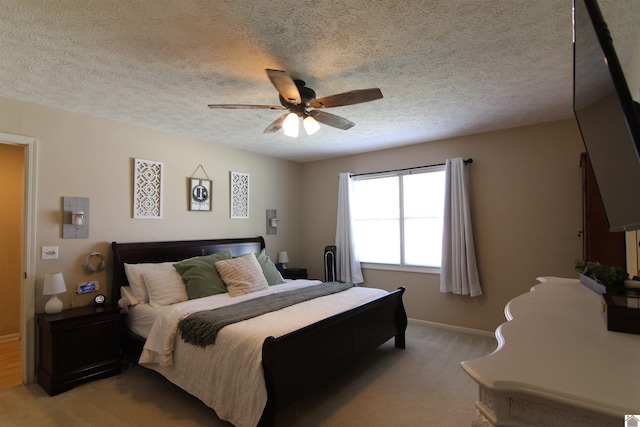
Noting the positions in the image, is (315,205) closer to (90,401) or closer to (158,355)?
(158,355)

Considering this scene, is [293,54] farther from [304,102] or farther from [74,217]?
[74,217]

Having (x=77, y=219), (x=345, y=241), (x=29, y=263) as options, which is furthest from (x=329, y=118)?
(x=29, y=263)

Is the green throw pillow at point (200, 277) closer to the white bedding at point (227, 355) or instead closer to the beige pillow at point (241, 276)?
the beige pillow at point (241, 276)

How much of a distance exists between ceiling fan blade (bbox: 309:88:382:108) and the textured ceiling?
25 cm

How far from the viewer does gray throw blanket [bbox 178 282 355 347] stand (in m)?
2.47

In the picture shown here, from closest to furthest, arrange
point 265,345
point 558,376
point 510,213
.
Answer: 1. point 558,376
2. point 265,345
3. point 510,213

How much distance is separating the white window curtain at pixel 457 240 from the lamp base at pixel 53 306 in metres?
4.23

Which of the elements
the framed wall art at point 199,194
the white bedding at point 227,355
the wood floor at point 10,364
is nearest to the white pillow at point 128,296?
the white bedding at point 227,355

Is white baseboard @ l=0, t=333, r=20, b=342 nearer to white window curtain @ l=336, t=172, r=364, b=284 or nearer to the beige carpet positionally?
the beige carpet

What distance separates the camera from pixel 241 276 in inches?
144

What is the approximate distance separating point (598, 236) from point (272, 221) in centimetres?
403

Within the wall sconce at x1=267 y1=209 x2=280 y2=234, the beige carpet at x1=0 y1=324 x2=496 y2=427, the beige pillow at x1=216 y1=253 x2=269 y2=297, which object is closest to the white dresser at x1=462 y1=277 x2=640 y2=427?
the beige carpet at x1=0 y1=324 x2=496 y2=427

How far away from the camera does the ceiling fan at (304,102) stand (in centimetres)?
224

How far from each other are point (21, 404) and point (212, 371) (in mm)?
1662
